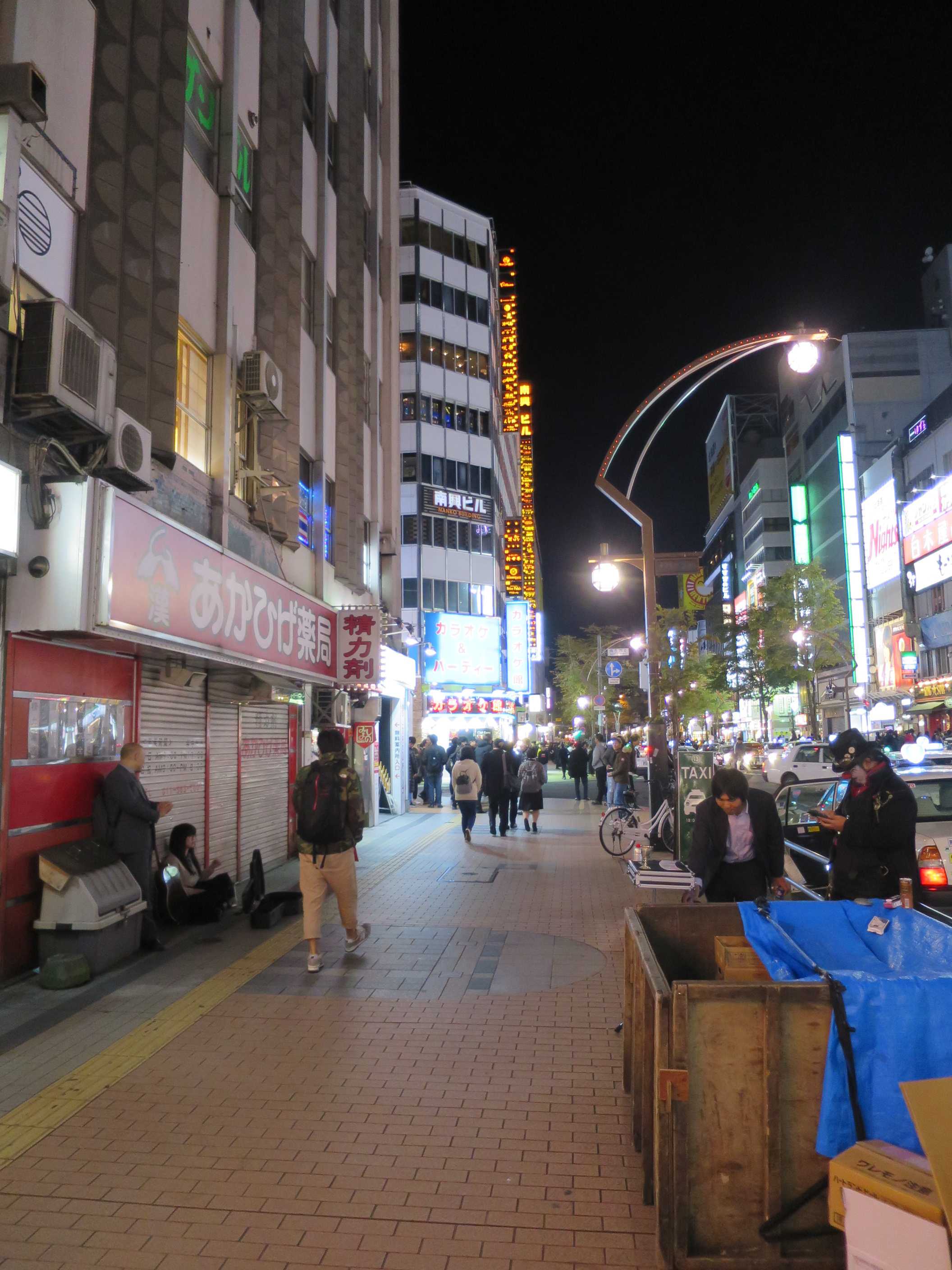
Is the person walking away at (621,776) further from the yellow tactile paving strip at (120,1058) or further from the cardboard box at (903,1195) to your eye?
the cardboard box at (903,1195)

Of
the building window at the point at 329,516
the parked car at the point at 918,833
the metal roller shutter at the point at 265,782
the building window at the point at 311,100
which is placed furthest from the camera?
the building window at the point at 311,100

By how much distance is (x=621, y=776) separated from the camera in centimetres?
1883

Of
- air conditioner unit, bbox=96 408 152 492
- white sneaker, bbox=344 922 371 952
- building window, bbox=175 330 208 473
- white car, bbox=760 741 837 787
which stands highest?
building window, bbox=175 330 208 473

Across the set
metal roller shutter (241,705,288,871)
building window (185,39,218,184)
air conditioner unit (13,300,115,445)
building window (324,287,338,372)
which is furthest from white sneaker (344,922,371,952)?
building window (324,287,338,372)

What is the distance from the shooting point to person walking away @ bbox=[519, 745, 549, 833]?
1891 centimetres

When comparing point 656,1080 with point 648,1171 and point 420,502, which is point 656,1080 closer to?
point 648,1171

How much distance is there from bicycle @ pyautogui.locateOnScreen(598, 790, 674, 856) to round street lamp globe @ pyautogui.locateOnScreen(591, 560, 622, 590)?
4.61 meters

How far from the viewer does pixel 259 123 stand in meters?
13.1

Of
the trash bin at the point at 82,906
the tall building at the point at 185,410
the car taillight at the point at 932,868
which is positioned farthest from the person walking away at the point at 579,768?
the trash bin at the point at 82,906

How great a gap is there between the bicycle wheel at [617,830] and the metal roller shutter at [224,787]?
229 inches

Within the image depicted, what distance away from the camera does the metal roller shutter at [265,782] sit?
1230 cm

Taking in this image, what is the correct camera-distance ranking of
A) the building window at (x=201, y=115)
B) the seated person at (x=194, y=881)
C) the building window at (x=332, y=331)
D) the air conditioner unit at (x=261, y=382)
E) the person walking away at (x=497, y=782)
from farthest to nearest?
the person walking away at (x=497, y=782), the building window at (x=332, y=331), the air conditioner unit at (x=261, y=382), the building window at (x=201, y=115), the seated person at (x=194, y=881)

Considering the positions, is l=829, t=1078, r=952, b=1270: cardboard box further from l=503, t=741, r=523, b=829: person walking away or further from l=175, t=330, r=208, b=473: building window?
l=503, t=741, r=523, b=829: person walking away

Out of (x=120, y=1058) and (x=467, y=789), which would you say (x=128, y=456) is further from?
(x=467, y=789)
